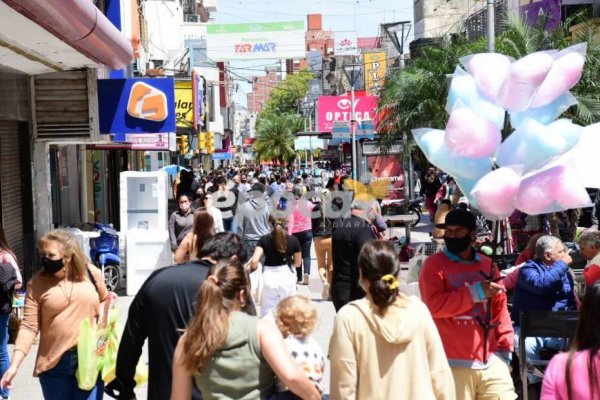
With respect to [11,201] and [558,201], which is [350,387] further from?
[11,201]

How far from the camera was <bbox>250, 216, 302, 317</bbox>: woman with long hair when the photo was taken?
1056 centimetres

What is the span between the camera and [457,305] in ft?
19.0

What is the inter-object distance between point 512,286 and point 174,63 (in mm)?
43656

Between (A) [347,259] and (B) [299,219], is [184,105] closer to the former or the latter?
(B) [299,219]

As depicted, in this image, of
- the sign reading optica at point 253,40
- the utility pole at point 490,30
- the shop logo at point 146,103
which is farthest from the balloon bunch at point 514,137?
the sign reading optica at point 253,40

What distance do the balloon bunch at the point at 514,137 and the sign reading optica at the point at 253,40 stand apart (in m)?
78.0

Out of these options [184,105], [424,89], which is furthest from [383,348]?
[184,105]

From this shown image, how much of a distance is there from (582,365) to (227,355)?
4.79 feet

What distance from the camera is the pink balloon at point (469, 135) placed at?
671 cm

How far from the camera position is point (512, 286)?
861 cm

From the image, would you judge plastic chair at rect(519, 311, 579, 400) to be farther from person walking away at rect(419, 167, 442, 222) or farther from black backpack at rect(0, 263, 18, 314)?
person walking away at rect(419, 167, 442, 222)

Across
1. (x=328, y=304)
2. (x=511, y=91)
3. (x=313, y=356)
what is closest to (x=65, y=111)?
(x=328, y=304)

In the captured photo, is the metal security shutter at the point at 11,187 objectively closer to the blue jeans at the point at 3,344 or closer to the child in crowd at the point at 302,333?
the blue jeans at the point at 3,344

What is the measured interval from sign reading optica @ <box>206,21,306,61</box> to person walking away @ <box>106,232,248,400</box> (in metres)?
80.1
